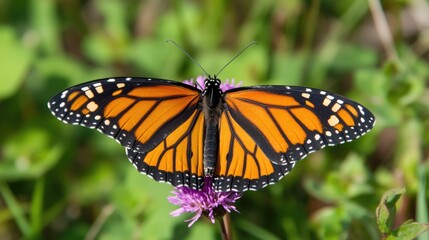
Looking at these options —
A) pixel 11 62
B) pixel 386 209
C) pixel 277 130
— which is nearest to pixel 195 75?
pixel 11 62

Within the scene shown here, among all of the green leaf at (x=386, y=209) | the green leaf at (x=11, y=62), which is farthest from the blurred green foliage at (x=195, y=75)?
the green leaf at (x=386, y=209)

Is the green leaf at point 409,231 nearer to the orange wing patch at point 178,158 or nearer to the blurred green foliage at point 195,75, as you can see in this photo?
the blurred green foliage at point 195,75

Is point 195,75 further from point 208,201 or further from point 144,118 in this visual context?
point 208,201

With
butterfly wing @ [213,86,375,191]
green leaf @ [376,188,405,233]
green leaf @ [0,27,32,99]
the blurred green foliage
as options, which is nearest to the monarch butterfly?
butterfly wing @ [213,86,375,191]

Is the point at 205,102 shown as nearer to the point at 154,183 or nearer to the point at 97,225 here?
the point at 154,183

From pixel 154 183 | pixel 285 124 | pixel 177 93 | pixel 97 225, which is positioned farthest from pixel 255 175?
pixel 97 225

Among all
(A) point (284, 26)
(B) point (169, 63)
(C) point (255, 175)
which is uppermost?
(A) point (284, 26)
